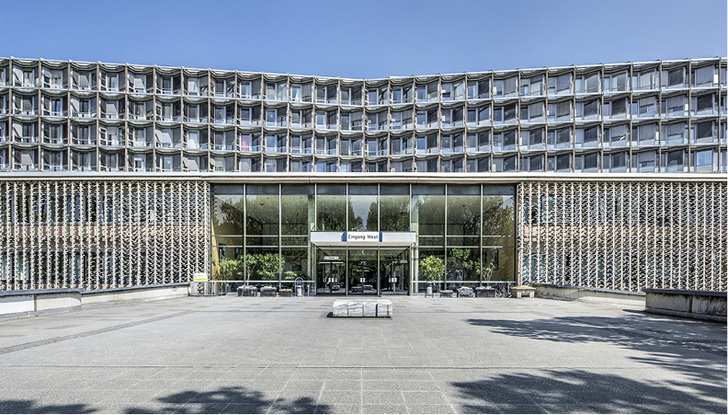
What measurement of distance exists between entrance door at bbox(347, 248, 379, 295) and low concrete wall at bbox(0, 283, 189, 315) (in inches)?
428

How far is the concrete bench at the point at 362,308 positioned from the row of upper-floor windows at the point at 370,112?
48296 mm

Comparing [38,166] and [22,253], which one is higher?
[38,166]

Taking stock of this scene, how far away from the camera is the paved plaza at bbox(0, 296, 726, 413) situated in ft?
18.7

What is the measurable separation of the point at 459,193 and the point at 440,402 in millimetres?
23459

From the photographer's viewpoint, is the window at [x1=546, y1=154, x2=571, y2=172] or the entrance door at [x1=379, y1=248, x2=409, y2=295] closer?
the entrance door at [x1=379, y1=248, x2=409, y2=295]

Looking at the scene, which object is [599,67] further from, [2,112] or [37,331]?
[2,112]

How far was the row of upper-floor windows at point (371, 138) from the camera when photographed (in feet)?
183

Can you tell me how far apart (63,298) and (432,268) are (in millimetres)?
19249

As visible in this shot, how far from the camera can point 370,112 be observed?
62.6m

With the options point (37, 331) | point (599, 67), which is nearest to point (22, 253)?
point (37, 331)

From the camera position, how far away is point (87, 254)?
27703 mm

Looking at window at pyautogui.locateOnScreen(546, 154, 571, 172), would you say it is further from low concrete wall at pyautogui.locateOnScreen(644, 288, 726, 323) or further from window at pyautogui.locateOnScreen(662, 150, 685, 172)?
low concrete wall at pyautogui.locateOnScreen(644, 288, 726, 323)

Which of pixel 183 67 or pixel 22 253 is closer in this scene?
pixel 22 253

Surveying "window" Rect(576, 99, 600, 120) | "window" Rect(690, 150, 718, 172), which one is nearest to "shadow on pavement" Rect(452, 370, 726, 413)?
"window" Rect(576, 99, 600, 120)
